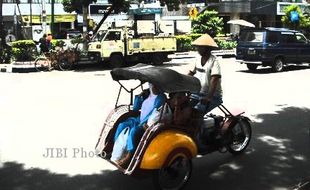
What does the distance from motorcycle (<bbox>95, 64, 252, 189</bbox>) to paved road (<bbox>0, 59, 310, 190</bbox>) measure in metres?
0.30

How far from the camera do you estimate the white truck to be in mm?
21125

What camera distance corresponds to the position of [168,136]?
17.1ft

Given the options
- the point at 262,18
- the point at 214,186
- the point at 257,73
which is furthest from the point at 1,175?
the point at 262,18

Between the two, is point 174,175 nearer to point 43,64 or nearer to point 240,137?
point 240,137

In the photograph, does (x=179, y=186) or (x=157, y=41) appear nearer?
(x=179, y=186)

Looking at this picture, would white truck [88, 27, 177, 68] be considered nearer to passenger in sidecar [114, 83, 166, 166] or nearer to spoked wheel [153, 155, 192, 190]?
passenger in sidecar [114, 83, 166, 166]

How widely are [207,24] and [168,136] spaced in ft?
97.8

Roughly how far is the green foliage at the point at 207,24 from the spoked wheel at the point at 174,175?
1150 inches

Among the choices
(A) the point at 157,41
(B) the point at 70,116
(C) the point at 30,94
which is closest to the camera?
(B) the point at 70,116

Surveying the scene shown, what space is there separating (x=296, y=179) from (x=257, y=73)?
13.6 m

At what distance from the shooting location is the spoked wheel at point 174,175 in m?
5.28

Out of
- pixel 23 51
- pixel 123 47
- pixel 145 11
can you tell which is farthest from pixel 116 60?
pixel 145 11

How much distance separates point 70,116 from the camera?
9.93m

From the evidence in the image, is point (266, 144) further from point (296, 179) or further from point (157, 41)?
point (157, 41)
